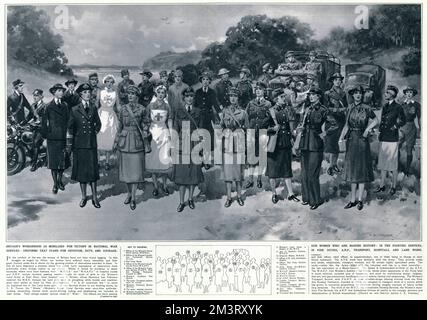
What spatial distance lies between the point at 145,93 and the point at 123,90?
0.32m

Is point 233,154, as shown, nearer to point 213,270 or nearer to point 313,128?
point 313,128

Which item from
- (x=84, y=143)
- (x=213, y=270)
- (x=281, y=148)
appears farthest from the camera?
(x=281, y=148)

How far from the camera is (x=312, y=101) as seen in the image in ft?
31.8

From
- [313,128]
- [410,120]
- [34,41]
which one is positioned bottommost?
[313,128]

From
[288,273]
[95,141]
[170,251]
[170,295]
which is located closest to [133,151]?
[95,141]

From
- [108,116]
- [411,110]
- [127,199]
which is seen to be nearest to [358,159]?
[411,110]

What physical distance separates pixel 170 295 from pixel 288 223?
6.31 ft

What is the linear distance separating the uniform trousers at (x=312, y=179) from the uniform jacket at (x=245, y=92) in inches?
43.8

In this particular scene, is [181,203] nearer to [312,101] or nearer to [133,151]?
[133,151]

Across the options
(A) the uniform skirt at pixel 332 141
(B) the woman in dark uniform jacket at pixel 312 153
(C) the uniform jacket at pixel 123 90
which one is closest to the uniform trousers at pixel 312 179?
(B) the woman in dark uniform jacket at pixel 312 153

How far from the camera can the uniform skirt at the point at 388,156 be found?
9.58 meters

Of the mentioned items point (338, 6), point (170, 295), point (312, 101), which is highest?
point (338, 6)

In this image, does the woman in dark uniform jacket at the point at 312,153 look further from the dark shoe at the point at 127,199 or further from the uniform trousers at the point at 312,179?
the dark shoe at the point at 127,199

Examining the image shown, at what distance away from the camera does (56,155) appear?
959 cm
